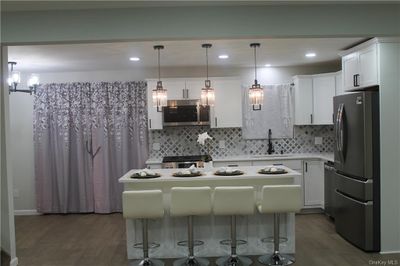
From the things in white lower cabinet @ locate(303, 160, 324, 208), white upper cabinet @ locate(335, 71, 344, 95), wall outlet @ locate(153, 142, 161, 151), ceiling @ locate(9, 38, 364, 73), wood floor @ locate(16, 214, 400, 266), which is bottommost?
wood floor @ locate(16, 214, 400, 266)

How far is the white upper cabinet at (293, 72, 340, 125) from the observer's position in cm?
628

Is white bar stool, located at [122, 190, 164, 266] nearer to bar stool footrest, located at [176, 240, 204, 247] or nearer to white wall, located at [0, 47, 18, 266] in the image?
bar stool footrest, located at [176, 240, 204, 247]

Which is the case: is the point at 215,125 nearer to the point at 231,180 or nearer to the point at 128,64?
the point at 128,64

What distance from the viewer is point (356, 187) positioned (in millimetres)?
4480

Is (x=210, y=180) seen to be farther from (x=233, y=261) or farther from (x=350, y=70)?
(x=350, y=70)

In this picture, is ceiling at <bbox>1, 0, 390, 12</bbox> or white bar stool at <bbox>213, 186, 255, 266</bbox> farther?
white bar stool at <bbox>213, 186, 255, 266</bbox>

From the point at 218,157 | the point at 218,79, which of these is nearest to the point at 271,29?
the point at 218,79

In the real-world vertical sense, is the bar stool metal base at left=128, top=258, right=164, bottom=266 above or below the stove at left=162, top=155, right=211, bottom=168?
below

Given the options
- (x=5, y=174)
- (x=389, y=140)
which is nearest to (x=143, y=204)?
(x=5, y=174)

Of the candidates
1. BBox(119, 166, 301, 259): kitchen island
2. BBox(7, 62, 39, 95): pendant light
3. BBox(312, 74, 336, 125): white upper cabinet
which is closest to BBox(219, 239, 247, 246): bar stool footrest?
BBox(119, 166, 301, 259): kitchen island

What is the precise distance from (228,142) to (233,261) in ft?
9.98

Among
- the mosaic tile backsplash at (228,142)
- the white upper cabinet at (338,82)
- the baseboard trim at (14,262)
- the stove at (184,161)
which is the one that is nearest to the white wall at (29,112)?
the white upper cabinet at (338,82)

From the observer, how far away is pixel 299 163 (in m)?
6.29

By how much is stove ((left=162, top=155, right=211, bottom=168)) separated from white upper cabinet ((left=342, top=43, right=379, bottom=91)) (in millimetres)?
2449
